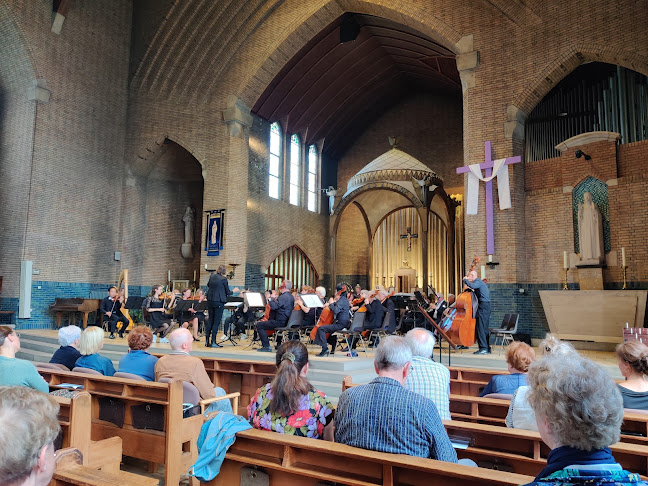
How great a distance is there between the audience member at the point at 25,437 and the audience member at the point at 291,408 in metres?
1.37

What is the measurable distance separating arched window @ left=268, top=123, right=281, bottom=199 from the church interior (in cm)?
11

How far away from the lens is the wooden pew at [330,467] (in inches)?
66.7

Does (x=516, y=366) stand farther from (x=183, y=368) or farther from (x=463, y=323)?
(x=463, y=323)

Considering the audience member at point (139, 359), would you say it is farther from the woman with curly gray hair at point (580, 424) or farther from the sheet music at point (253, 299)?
the sheet music at point (253, 299)

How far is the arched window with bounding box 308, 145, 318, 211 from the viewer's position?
19281 millimetres

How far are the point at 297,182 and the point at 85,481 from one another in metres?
17.2

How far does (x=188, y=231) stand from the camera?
17250 millimetres

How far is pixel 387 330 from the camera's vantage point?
8656mm

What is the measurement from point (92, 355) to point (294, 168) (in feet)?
48.3

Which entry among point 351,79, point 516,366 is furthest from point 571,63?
point 516,366

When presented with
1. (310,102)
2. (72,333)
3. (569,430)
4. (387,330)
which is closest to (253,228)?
(310,102)

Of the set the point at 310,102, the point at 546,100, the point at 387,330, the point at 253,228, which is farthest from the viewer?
the point at 310,102

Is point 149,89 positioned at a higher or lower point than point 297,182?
higher

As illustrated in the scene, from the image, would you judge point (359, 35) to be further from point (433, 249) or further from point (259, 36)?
point (433, 249)
